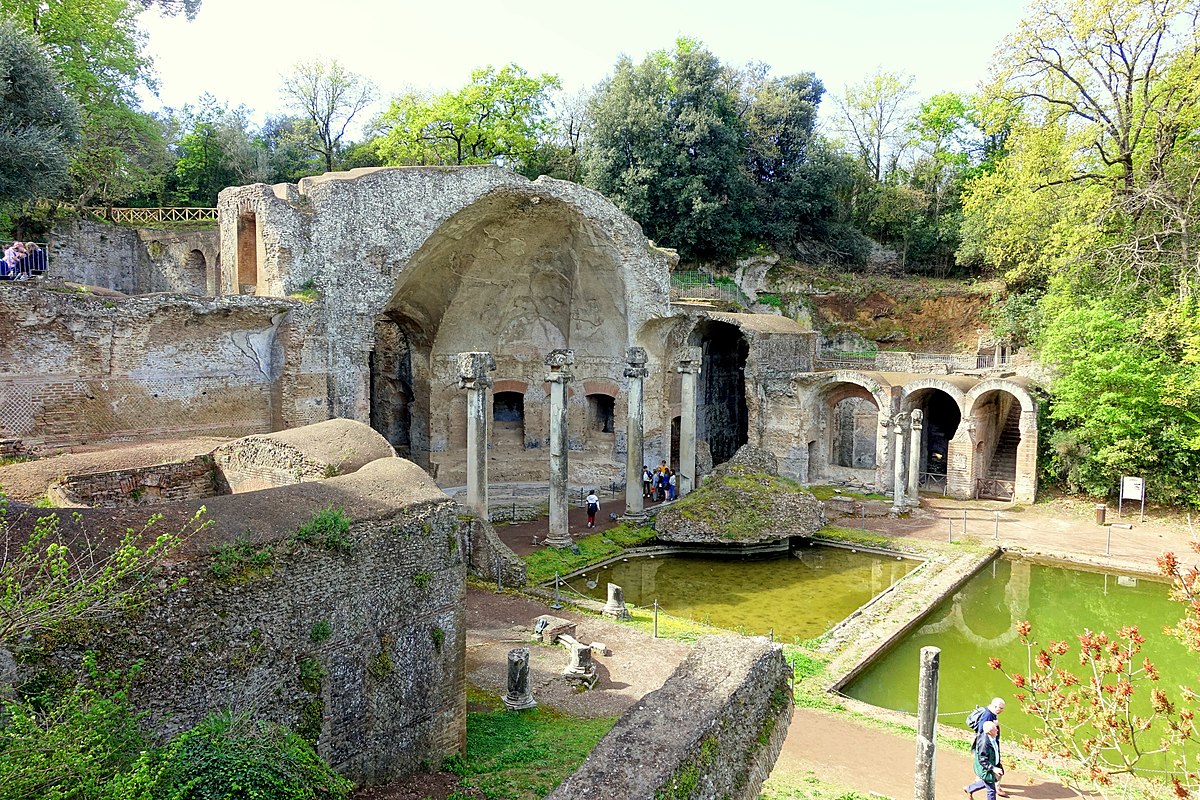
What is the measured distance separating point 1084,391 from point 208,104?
4376cm

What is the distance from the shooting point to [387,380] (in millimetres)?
25578

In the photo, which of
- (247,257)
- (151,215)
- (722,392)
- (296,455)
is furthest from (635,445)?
(151,215)

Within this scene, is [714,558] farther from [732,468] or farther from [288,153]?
[288,153]

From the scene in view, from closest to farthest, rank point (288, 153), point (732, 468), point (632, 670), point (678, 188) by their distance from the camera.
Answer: point (632, 670), point (732, 468), point (678, 188), point (288, 153)

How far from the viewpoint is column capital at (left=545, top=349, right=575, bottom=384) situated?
1925 centimetres

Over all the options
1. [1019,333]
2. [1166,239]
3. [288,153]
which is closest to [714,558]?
[1166,239]

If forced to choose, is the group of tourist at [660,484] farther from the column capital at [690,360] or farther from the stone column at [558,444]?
the stone column at [558,444]

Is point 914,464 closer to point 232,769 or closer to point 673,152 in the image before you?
point 673,152

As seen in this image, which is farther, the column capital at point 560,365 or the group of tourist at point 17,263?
the column capital at point 560,365

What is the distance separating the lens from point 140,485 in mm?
11578

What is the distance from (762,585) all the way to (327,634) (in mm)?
11719

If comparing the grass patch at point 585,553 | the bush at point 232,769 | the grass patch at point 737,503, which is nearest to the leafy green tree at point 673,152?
the grass patch at point 737,503

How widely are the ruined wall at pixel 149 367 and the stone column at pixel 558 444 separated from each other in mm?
5325

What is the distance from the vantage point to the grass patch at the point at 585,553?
57.7 ft
